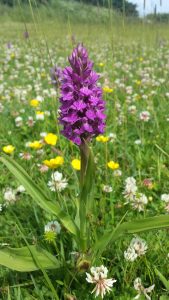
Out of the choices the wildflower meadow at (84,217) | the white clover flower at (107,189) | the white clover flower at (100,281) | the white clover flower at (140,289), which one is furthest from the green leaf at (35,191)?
the white clover flower at (107,189)

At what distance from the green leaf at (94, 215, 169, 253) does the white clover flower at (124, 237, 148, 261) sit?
0.46ft

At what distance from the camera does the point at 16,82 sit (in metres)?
7.23

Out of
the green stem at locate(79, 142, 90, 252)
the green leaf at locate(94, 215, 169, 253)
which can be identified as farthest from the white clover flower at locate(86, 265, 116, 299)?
the green stem at locate(79, 142, 90, 252)

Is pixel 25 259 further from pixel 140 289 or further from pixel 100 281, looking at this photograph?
pixel 140 289

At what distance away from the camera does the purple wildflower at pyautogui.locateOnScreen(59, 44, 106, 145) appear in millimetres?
1871

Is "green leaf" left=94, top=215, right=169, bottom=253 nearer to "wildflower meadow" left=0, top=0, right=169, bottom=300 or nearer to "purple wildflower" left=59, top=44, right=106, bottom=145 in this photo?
"wildflower meadow" left=0, top=0, right=169, bottom=300

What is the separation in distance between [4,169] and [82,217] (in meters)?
1.77

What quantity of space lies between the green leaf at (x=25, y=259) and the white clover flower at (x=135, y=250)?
1.29 feet

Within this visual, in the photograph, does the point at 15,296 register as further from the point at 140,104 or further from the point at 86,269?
the point at 140,104

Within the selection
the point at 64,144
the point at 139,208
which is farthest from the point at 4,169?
the point at 139,208

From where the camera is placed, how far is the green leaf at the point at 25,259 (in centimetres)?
196

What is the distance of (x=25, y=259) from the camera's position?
2025mm

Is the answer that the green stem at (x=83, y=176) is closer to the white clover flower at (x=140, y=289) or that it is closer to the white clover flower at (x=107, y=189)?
the white clover flower at (x=140, y=289)

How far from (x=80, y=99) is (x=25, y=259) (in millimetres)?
896
